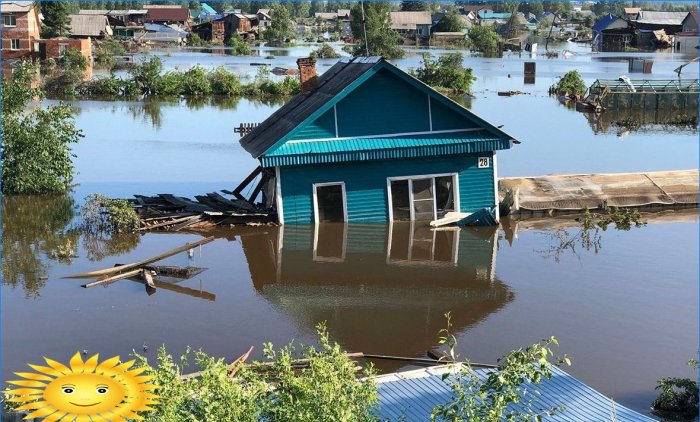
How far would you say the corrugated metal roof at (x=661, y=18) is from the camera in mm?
106312

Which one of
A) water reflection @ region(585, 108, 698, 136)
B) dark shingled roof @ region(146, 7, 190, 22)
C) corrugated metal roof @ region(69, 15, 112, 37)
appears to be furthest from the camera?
dark shingled roof @ region(146, 7, 190, 22)

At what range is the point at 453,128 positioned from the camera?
869 inches

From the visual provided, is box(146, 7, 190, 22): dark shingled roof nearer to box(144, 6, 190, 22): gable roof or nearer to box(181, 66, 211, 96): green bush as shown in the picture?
box(144, 6, 190, 22): gable roof

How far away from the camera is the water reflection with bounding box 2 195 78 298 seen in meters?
18.8

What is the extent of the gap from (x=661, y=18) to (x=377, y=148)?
9456cm

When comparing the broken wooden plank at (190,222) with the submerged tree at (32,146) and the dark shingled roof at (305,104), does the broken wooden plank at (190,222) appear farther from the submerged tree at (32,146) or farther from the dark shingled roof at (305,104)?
the submerged tree at (32,146)

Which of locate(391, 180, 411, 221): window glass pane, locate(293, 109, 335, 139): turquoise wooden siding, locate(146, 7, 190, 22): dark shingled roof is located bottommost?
locate(391, 180, 411, 221): window glass pane

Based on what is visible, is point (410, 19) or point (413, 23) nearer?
point (413, 23)

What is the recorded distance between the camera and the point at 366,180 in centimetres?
2212

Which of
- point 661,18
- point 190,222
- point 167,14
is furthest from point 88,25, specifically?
point 190,222

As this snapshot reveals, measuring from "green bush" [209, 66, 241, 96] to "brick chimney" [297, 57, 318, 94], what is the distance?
29.0 m

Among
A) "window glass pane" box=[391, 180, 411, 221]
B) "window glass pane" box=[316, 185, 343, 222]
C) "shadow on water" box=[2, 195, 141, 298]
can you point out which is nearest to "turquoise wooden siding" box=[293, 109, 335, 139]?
"window glass pane" box=[316, 185, 343, 222]

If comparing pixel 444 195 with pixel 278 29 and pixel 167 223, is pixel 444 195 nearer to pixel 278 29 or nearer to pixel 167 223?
pixel 167 223

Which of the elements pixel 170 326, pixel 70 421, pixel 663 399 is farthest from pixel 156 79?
pixel 70 421
